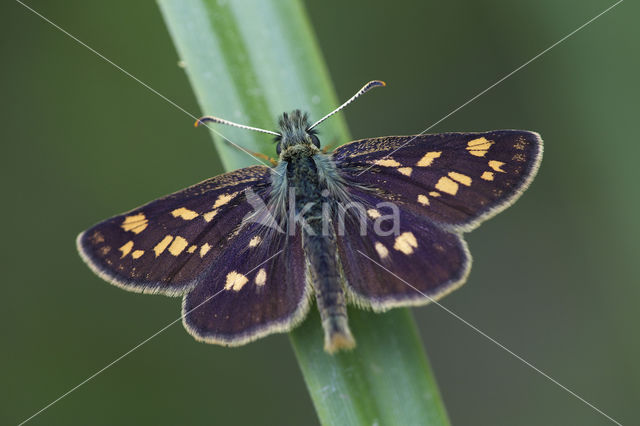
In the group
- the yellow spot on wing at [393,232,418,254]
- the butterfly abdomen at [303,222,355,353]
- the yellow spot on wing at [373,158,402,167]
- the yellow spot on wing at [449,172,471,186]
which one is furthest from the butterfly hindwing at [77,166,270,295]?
the yellow spot on wing at [449,172,471,186]

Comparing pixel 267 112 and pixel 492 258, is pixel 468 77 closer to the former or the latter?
pixel 492 258

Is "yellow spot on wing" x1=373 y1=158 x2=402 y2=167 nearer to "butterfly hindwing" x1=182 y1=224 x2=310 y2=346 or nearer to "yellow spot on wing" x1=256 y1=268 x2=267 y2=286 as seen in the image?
"butterfly hindwing" x1=182 y1=224 x2=310 y2=346

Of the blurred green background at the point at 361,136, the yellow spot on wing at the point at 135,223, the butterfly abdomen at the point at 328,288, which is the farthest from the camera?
the blurred green background at the point at 361,136

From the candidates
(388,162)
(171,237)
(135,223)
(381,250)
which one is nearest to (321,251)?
(381,250)

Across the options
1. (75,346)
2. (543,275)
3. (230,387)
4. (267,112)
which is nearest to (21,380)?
(75,346)

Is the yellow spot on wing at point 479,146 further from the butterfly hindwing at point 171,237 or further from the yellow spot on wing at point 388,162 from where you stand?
the butterfly hindwing at point 171,237

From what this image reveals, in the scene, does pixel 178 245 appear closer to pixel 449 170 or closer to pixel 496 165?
pixel 449 170

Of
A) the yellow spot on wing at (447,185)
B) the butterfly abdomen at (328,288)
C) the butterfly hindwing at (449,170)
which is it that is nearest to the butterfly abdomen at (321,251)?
the butterfly abdomen at (328,288)
